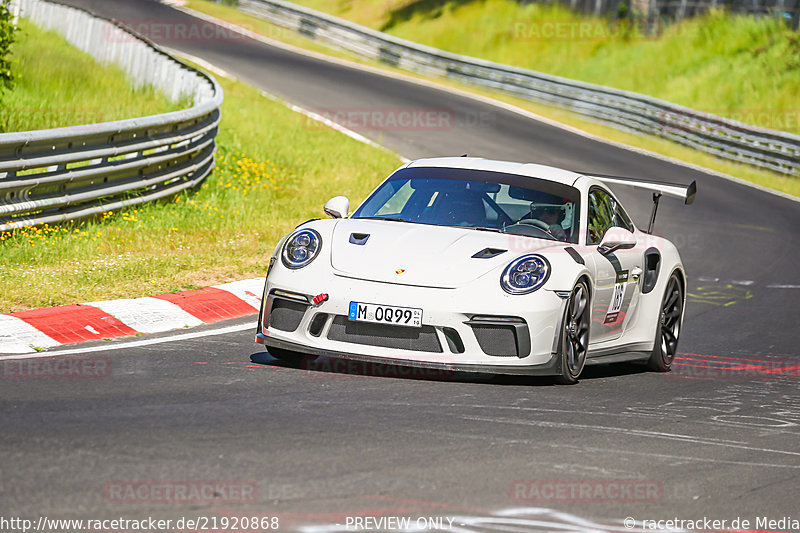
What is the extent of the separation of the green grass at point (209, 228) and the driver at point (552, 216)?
312 centimetres

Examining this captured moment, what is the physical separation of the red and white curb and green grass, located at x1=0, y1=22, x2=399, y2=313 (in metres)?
0.28

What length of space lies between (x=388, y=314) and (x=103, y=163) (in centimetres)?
646

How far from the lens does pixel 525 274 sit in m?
7.36

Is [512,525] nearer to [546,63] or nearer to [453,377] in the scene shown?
[453,377]

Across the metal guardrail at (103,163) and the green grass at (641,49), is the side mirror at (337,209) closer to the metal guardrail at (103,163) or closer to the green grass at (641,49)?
the metal guardrail at (103,163)

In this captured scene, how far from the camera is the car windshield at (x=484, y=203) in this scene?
8.27 meters

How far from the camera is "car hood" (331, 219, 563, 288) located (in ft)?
23.8

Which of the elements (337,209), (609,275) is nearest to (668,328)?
(609,275)

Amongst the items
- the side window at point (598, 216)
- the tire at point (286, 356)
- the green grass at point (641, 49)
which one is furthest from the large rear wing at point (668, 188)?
the green grass at point (641, 49)

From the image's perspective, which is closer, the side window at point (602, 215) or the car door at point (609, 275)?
the car door at point (609, 275)

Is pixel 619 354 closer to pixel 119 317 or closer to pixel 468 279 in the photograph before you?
pixel 468 279

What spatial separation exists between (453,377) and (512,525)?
3007mm

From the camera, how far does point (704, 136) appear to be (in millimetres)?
30031

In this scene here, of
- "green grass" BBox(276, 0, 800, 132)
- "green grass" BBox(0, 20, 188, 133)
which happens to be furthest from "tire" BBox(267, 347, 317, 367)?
"green grass" BBox(276, 0, 800, 132)
